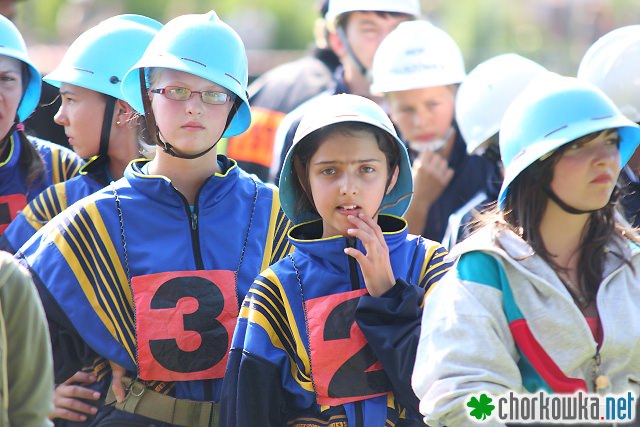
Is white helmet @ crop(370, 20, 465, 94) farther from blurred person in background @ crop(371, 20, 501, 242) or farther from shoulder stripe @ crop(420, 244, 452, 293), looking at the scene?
shoulder stripe @ crop(420, 244, 452, 293)

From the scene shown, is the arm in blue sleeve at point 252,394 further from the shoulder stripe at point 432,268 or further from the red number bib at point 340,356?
the shoulder stripe at point 432,268

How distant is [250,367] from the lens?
14.6ft

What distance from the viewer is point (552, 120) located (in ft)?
13.6

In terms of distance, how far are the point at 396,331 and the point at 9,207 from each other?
2.40 metres

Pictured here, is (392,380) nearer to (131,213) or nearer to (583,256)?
(583,256)

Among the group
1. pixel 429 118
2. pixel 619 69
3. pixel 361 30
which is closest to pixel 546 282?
pixel 619 69

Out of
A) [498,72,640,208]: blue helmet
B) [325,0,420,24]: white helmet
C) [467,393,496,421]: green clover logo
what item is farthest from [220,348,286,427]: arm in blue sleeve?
[325,0,420,24]: white helmet

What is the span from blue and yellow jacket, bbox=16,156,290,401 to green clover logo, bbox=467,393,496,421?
1280 mm

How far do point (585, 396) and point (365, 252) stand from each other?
1.02 m

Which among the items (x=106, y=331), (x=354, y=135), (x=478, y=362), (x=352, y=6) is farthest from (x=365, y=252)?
Answer: (x=352, y=6)

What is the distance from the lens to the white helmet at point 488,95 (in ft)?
22.3

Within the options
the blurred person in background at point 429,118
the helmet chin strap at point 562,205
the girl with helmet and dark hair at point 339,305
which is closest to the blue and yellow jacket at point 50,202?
the girl with helmet and dark hair at point 339,305

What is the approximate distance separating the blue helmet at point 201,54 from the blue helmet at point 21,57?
1.01m

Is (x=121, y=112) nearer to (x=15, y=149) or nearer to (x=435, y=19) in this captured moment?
(x=15, y=149)
